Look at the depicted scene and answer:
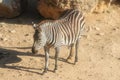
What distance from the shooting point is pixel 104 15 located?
39.1 feet

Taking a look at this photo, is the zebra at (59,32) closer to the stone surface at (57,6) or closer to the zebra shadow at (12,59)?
the zebra shadow at (12,59)

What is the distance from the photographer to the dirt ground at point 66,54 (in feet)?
29.3

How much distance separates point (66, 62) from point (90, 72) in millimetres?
709

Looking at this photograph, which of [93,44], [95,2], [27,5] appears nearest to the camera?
[93,44]

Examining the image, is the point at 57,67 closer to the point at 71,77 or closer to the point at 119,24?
the point at 71,77

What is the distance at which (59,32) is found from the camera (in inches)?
349

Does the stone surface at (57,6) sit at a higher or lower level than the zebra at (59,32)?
higher

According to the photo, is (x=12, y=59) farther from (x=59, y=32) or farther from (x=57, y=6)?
(x=57, y=6)

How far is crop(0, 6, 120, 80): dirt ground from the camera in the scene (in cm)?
892

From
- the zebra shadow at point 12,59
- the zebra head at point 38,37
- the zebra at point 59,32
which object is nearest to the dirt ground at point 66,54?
the zebra shadow at point 12,59

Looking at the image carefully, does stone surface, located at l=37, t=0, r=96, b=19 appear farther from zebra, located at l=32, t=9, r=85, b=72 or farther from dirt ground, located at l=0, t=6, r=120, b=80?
zebra, located at l=32, t=9, r=85, b=72

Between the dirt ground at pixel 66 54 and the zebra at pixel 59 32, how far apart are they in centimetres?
31

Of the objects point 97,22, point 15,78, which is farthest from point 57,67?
point 97,22

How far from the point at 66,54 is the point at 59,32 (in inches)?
41.9
